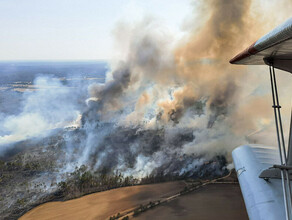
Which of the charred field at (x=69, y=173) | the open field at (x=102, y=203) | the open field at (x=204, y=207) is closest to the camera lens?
the open field at (x=204, y=207)

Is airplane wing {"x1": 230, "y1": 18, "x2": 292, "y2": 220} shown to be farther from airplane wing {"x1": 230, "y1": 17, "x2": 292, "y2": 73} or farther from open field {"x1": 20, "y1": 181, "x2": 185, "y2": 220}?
open field {"x1": 20, "y1": 181, "x2": 185, "y2": 220}

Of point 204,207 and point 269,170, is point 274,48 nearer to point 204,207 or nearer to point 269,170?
point 269,170


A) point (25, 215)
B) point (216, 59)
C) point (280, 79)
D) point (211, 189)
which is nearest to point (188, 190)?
point (211, 189)

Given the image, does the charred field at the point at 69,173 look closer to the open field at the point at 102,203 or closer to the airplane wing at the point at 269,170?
the open field at the point at 102,203

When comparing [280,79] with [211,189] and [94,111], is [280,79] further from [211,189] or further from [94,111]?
[94,111]

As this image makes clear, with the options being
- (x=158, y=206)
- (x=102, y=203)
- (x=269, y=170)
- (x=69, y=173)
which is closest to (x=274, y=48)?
(x=269, y=170)

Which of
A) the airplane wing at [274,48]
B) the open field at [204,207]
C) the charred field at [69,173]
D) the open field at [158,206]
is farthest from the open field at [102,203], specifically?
the airplane wing at [274,48]
